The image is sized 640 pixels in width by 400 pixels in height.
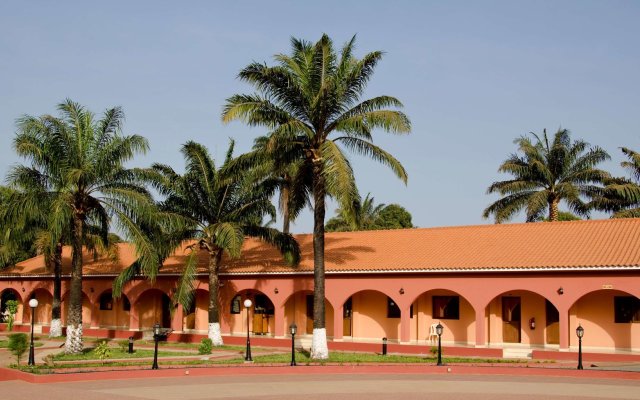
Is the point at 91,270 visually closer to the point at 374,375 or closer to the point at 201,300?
the point at 201,300

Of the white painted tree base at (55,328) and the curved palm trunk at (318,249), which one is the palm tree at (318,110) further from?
the white painted tree base at (55,328)

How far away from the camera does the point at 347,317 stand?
110 feet

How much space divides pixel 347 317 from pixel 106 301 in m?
14.0

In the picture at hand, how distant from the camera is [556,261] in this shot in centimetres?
2748

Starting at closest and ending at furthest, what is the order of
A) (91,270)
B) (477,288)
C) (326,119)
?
(326,119)
(477,288)
(91,270)

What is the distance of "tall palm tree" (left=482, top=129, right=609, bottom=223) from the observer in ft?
129

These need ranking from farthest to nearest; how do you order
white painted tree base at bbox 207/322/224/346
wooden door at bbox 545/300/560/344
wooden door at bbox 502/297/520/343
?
white painted tree base at bbox 207/322/224/346, wooden door at bbox 502/297/520/343, wooden door at bbox 545/300/560/344

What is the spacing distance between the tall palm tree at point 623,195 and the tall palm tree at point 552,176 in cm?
49

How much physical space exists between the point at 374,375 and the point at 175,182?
1222 centimetres

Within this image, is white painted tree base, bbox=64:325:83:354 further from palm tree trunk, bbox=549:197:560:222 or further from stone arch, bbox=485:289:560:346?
palm tree trunk, bbox=549:197:560:222

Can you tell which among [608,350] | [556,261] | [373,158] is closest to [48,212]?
[373,158]

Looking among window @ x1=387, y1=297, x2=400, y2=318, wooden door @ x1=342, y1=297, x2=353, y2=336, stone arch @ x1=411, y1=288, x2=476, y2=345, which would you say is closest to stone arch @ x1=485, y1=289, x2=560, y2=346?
stone arch @ x1=411, y1=288, x2=476, y2=345

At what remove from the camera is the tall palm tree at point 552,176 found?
39.3 meters

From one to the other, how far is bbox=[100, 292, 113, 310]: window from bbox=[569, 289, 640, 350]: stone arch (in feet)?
74.6
